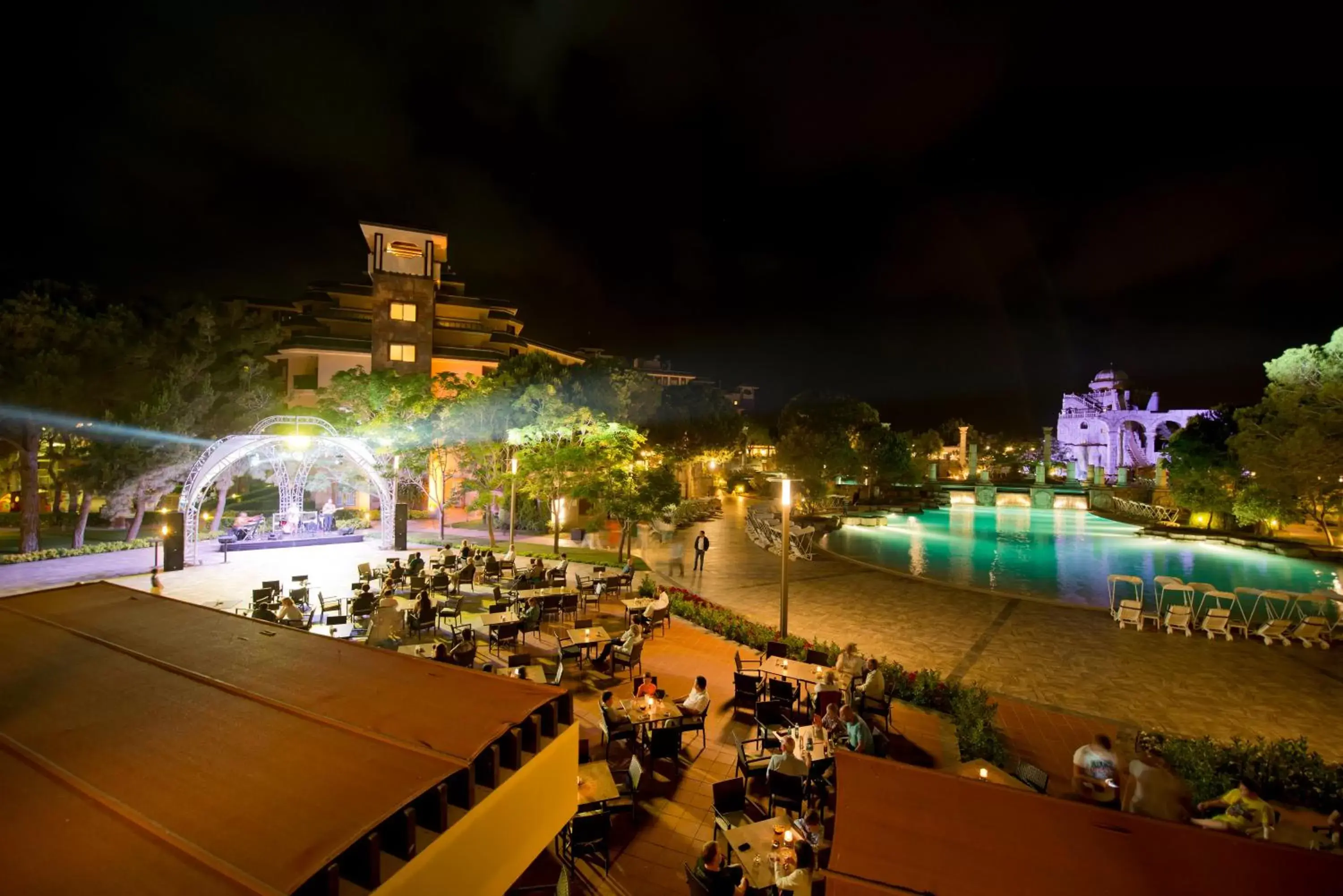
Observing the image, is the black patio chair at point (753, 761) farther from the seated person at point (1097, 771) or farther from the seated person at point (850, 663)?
the seated person at point (1097, 771)

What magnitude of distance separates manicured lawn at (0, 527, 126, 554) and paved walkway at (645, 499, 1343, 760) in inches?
1100

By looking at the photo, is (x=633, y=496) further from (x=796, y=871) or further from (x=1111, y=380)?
(x=1111, y=380)

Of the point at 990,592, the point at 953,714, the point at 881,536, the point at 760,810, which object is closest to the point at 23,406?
the point at 760,810

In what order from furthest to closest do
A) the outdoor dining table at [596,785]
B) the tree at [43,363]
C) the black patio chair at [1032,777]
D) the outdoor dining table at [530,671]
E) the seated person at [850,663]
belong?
the tree at [43,363] < the seated person at [850,663] < the outdoor dining table at [530,671] < the black patio chair at [1032,777] < the outdoor dining table at [596,785]

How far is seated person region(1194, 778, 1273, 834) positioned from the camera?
5.46 metres

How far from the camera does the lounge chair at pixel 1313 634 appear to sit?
13406 millimetres

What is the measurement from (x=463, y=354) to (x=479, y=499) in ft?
63.2

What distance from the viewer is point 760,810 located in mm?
6105

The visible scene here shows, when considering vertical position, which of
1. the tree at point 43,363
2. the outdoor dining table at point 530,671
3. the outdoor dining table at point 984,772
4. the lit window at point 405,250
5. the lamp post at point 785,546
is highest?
the lit window at point 405,250

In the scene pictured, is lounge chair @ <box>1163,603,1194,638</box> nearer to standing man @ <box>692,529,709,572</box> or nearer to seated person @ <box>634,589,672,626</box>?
seated person @ <box>634,589,672,626</box>

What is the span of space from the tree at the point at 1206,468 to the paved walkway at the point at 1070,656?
2538 centimetres

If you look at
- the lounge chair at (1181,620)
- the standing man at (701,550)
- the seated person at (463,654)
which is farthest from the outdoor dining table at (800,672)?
the lounge chair at (1181,620)

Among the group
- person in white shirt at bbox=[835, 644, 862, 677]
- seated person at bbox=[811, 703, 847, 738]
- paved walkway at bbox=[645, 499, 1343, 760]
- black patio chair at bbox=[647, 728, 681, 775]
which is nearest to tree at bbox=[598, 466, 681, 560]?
paved walkway at bbox=[645, 499, 1343, 760]

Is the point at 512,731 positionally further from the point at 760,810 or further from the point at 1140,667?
the point at 1140,667
